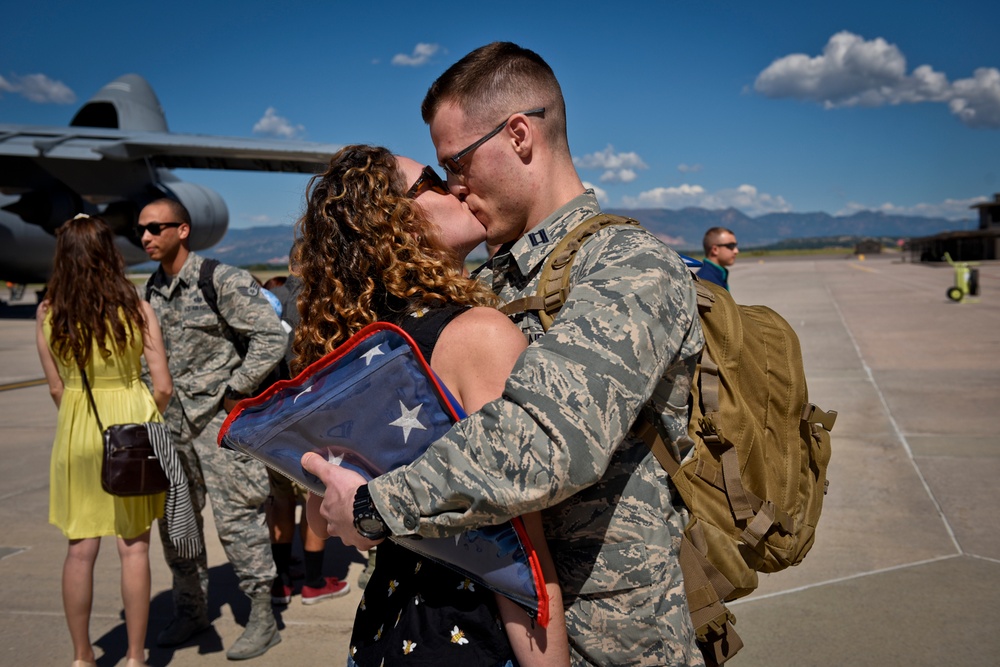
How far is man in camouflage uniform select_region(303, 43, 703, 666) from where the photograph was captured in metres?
1.15

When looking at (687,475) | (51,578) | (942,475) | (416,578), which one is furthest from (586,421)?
(942,475)

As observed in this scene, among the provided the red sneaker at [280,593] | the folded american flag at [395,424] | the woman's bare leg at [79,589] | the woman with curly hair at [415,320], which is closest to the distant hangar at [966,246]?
the red sneaker at [280,593]

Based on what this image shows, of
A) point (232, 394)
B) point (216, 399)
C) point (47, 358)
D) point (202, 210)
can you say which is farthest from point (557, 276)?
point (202, 210)

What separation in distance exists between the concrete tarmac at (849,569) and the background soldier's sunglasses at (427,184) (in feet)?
8.96

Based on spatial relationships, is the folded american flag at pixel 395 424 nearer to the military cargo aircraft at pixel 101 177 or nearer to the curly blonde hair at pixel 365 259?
the curly blonde hair at pixel 365 259

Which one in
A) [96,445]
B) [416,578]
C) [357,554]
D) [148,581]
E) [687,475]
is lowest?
[357,554]

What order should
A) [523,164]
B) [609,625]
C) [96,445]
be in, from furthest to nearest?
[96,445] < [523,164] < [609,625]

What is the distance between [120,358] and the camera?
3.37 meters

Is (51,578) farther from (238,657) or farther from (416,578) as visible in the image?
(416,578)

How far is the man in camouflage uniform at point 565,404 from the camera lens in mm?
1146

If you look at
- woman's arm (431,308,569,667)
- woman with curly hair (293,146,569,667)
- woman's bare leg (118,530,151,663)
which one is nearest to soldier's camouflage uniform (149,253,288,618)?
woman's bare leg (118,530,151,663)

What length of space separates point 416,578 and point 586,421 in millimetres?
577

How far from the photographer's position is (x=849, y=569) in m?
4.23

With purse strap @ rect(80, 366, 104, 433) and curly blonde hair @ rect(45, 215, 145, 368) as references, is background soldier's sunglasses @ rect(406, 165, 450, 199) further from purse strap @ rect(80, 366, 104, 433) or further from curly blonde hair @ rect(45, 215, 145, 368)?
purse strap @ rect(80, 366, 104, 433)
